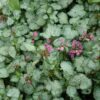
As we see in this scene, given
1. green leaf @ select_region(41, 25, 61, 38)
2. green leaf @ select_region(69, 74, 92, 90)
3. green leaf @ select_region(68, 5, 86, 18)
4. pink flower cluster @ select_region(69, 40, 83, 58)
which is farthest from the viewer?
green leaf @ select_region(68, 5, 86, 18)

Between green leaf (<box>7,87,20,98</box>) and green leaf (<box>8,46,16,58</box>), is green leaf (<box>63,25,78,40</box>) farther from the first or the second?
green leaf (<box>7,87,20,98</box>)

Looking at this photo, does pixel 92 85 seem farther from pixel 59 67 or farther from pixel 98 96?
pixel 59 67

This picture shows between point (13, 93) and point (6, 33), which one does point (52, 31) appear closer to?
point (6, 33)

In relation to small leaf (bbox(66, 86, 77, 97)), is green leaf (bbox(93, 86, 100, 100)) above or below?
below

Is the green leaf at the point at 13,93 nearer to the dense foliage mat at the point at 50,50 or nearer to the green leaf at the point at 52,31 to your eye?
the dense foliage mat at the point at 50,50

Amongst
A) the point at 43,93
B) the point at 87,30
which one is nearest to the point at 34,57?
the point at 43,93

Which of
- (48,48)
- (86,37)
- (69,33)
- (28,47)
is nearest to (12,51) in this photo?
(28,47)

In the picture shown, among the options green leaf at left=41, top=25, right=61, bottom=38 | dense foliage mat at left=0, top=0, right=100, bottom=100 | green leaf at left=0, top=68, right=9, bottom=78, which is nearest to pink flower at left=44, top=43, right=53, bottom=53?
dense foliage mat at left=0, top=0, right=100, bottom=100
